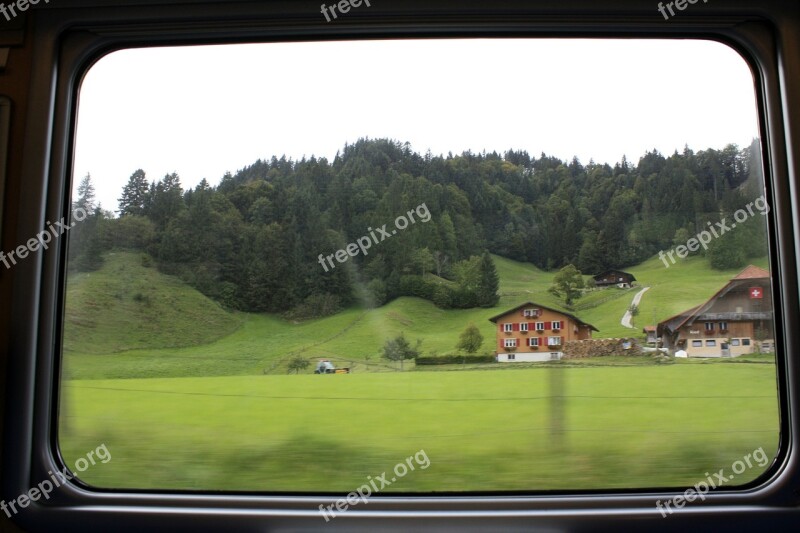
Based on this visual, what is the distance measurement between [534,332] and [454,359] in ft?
0.96

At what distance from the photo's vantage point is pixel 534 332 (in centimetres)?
190

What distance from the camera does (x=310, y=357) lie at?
1.93 m

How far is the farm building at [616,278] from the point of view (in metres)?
1.90

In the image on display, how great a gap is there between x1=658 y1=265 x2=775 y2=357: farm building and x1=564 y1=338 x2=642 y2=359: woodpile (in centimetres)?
10

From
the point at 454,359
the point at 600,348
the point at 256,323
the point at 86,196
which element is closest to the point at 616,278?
the point at 600,348

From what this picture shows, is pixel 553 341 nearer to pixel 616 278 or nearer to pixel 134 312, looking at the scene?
pixel 616 278

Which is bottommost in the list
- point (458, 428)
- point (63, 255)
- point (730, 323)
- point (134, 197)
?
point (458, 428)

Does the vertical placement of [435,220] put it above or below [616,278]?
above

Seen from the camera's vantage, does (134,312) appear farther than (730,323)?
Yes

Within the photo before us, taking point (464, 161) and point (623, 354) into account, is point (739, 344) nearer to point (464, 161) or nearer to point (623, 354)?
point (623, 354)

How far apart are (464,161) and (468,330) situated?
0.60 metres

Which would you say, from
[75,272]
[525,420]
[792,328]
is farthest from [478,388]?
[75,272]

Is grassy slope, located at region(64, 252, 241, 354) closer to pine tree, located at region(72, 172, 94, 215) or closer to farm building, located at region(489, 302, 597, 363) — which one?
pine tree, located at region(72, 172, 94, 215)

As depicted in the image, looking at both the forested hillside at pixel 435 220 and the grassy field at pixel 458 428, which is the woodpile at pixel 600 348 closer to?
the grassy field at pixel 458 428
